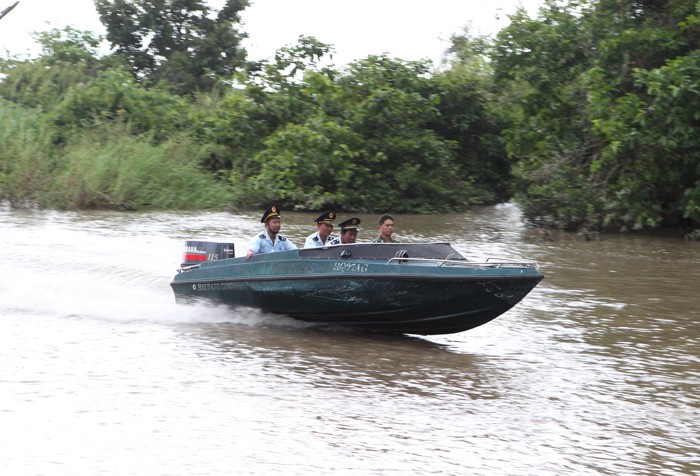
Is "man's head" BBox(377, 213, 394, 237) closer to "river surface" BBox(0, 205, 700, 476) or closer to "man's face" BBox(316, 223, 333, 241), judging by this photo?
"man's face" BBox(316, 223, 333, 241)

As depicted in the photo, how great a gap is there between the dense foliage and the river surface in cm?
636

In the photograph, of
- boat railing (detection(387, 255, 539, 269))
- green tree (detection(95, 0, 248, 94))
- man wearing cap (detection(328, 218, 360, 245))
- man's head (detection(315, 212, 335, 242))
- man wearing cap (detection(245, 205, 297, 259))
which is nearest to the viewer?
boat railing (detection(387, 255, 539, 269))

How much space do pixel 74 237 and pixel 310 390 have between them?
37.0ft

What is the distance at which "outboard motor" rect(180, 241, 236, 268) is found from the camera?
10883mm

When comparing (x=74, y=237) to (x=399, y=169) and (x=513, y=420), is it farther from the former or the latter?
(x=513, y=420)

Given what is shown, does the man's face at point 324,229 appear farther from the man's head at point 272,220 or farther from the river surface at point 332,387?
the river surface at point 332,387

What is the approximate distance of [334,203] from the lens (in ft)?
82.3

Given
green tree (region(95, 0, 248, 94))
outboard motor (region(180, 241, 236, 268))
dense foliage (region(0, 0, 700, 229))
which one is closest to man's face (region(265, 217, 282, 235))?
outboard motor (region(180, 241, 236, 268))

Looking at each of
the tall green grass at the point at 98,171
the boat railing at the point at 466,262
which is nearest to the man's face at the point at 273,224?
the boat railing at the point at 466,262

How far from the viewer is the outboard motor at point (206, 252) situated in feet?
35.7

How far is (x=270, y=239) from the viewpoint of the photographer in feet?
34.7

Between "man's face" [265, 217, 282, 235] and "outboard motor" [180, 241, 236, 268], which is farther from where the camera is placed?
"outboard motor" [180, 241, 236, 268]

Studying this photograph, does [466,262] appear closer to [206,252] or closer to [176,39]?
[206,252]

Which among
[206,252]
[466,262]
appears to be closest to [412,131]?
[206,252]
